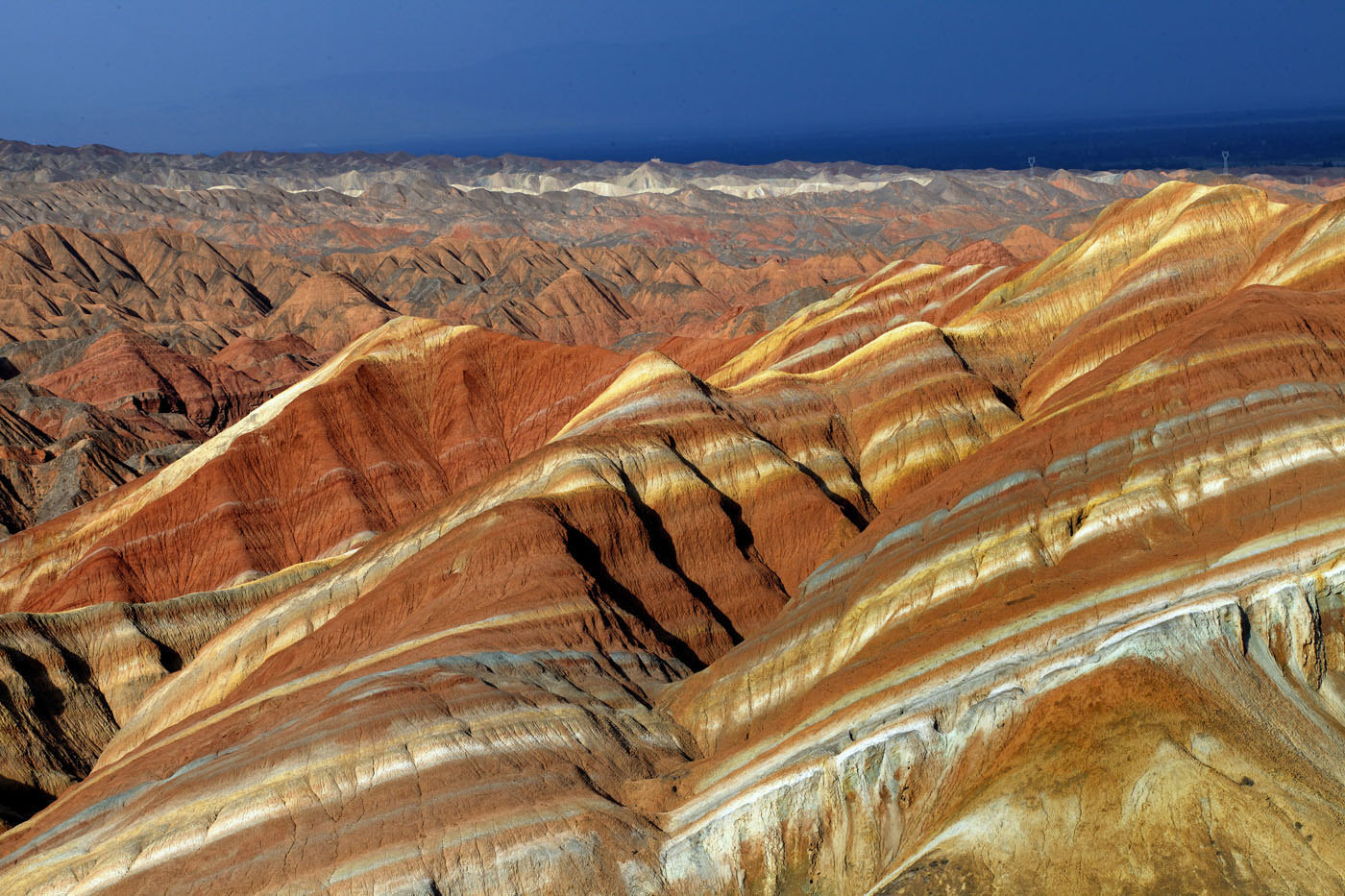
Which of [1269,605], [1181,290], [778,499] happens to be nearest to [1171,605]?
[1269,605]

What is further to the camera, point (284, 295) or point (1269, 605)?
point (284, 295)

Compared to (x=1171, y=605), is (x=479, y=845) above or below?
below

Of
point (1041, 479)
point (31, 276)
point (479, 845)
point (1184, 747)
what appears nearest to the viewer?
point (1184, 747)

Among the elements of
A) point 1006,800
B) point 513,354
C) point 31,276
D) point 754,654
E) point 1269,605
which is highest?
point 31,276

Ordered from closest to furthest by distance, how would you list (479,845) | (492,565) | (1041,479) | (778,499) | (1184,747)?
1. (1184,747)
2. (479,845)
3. (1041,479)
4. (492,565)
5. (778,499)

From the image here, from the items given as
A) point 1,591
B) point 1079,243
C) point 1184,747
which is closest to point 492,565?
point 1184,747

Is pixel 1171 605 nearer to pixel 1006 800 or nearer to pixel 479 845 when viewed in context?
pixel 1006 800
